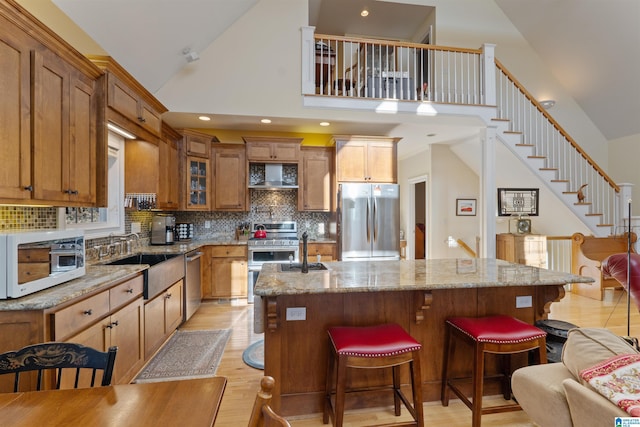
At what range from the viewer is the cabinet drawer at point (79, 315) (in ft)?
4.94

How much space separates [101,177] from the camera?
2385mm

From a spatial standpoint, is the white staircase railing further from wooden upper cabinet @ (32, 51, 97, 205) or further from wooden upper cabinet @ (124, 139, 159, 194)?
wooden upper cabinet @ (32, 51, 97, 205)

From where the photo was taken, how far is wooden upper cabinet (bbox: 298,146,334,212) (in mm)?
4641

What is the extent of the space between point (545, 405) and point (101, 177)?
3117mm

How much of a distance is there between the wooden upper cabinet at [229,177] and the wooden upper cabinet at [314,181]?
894 millimetres

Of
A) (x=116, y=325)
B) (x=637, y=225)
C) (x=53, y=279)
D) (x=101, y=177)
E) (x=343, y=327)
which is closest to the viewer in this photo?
(x=53, y=279)

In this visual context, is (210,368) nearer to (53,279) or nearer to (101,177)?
(53,279)

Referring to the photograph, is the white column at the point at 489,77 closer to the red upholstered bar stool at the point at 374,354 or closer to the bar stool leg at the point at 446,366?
the bar stool leg at the point at 446,366

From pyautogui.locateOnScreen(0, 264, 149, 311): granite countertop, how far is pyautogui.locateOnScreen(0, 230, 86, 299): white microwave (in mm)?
34

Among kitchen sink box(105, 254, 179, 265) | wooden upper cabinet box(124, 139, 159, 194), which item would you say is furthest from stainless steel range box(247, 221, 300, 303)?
wooden upper cabinet box(124, 139, 159, 194)

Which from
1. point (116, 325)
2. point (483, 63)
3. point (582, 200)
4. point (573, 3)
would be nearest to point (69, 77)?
point (116, 325)

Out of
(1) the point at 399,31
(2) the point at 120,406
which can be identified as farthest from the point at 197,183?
(1) the point at 399,31

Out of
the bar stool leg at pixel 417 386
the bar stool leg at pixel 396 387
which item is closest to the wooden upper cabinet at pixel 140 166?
the bar stool leg at pixel 396 387

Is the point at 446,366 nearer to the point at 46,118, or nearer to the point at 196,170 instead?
the point at 46,118
